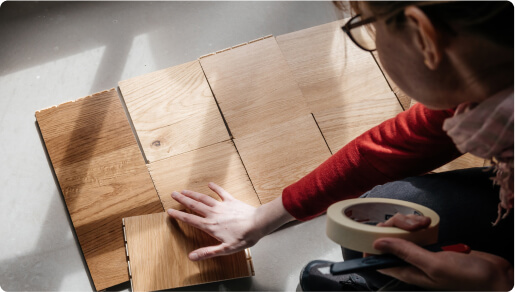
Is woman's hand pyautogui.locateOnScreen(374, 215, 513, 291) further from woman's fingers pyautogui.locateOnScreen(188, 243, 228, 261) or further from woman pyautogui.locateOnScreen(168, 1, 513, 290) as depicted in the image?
woman's fingers pyautogui.locateOnScreen(188, 243, 228, 261)

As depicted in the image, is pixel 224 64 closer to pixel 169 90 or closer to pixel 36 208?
pixel 169 90

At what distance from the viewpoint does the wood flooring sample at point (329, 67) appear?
4.54 feet

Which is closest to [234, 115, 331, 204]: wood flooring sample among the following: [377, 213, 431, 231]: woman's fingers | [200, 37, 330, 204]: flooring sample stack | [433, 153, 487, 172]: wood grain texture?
A: [200, 37, 330, 204]: flooring sample stack

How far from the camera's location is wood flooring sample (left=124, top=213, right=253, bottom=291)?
1.18 meters

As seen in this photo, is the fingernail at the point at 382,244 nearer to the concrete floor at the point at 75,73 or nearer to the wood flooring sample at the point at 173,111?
the concrete floor at the point at 75,73

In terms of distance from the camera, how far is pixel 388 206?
95 centimetres

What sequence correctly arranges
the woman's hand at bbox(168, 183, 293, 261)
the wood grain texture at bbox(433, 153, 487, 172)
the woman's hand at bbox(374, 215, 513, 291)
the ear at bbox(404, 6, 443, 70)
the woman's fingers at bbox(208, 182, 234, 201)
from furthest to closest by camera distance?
the wood grain texture at bbox(433, 153, 487, 172)
the woman's fingers at bbox(208, 182, 234, 201)
the woman's hand at bbox(168, 183, 293, 261)
the woman's hand at bbox(374, 215, 513, 291)
the ear at bbox(404, 6, 443, 70)

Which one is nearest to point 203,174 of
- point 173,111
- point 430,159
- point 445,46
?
point 173,111

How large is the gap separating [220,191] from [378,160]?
1.37 feet

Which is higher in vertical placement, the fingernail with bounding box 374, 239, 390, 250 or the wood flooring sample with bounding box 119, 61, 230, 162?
the wood flooring sample with bounding box 119, 61, 230, 162

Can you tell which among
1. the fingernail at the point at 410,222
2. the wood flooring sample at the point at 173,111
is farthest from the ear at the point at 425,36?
the wood flooring sample at the point at 173,111

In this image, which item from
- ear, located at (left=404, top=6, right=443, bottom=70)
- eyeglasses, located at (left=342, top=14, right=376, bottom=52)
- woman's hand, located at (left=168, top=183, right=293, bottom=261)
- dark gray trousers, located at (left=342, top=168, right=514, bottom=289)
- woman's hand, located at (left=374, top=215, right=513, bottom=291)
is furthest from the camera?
woman's hand, located at (left=168, top=183, right=293, bottom=261)

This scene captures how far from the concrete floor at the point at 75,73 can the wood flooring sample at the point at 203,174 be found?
0.17m

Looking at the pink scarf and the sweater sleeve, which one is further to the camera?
the sweater sleeve
